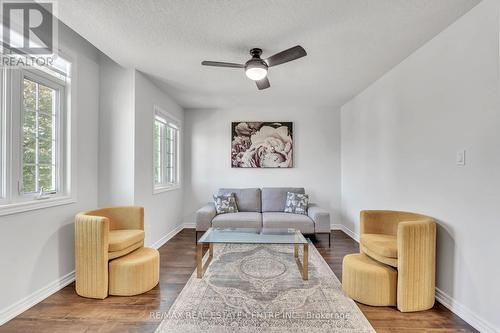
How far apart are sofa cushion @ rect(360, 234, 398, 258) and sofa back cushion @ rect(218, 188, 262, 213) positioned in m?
2.28

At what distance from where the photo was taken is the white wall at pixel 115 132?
10.2ft

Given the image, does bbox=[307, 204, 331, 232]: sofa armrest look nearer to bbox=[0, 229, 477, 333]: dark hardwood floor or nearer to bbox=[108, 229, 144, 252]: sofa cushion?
bbox=[0, 229, 477, 333]: dark hardwood floor

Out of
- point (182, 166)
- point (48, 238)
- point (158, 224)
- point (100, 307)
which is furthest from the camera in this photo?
point (182, 166)

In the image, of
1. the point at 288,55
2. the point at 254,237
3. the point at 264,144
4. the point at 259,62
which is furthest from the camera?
the point at 264,144

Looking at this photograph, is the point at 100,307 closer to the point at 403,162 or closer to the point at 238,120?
the point at 403,162

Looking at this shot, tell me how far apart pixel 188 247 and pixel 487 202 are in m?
3.47

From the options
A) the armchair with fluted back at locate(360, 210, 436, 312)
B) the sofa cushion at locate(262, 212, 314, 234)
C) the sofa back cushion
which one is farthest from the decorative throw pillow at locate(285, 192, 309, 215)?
the armchair with fluted back at locate(360, 210, 436, 312)

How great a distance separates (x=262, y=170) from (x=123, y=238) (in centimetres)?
302

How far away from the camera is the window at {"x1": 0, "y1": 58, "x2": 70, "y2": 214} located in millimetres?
2039

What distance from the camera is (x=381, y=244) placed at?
2336 mm

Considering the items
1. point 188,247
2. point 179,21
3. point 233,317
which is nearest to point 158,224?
point 188,247

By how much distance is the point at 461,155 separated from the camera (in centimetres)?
208

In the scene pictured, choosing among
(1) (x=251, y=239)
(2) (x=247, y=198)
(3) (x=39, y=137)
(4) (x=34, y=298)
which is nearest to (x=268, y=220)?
(2) (x=247, y=198)

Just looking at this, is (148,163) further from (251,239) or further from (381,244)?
(381,244)
